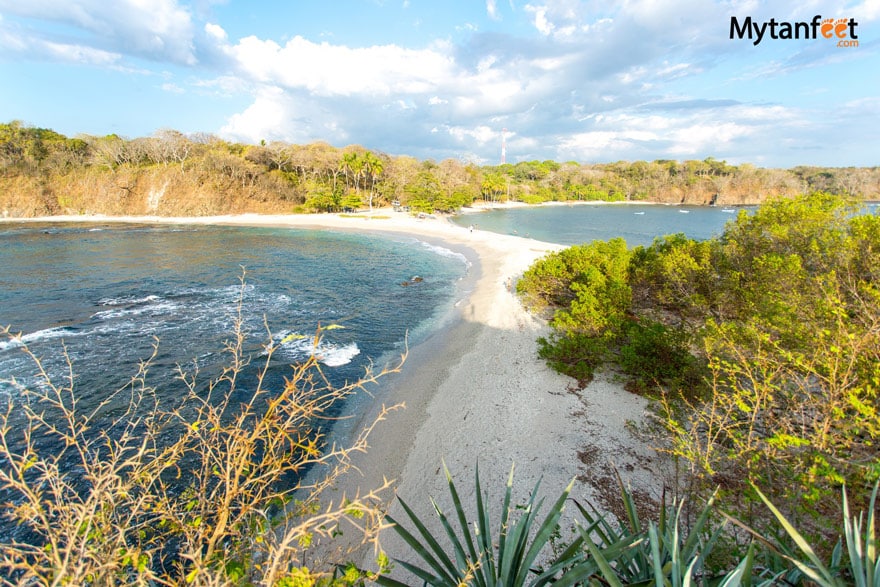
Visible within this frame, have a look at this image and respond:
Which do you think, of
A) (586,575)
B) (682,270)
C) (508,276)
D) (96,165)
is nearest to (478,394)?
(586,575)

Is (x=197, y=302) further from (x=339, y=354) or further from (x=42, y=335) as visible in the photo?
(x=339, y=354)

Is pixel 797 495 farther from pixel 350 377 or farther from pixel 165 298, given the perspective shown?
pixel 165 298

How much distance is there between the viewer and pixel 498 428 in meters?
9.62

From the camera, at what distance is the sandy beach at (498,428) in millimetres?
7781

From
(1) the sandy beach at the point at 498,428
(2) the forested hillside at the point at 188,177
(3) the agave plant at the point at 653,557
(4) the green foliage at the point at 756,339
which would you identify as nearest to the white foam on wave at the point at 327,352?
(1) the sandy beach at the point at 498,428

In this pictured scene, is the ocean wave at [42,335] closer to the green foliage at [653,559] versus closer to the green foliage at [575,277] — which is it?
the green foliage at [653,559]

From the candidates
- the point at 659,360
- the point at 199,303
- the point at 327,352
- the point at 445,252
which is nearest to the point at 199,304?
the point at 199,303

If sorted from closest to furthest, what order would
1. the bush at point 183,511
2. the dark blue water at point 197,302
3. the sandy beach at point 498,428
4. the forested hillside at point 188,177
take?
the bush at point 183,511
the sandy beach at point 498,428
the dark blue water at point 197,302
the forested hillside at point 188,177

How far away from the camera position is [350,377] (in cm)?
1288

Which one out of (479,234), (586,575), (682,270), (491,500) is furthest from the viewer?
(479,234)

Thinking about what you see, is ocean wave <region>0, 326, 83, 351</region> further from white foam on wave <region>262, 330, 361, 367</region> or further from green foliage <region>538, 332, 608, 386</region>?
green foliage <region>538, 332, 608, 386</region>

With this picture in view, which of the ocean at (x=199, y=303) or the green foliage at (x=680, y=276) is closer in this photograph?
the ocean at (x=199, y=303)

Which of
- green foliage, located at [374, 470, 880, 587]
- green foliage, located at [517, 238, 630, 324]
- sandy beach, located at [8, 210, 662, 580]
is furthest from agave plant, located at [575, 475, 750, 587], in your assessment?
green foliage, located at [517, 238, 630, 324]

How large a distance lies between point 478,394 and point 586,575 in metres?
8.07
